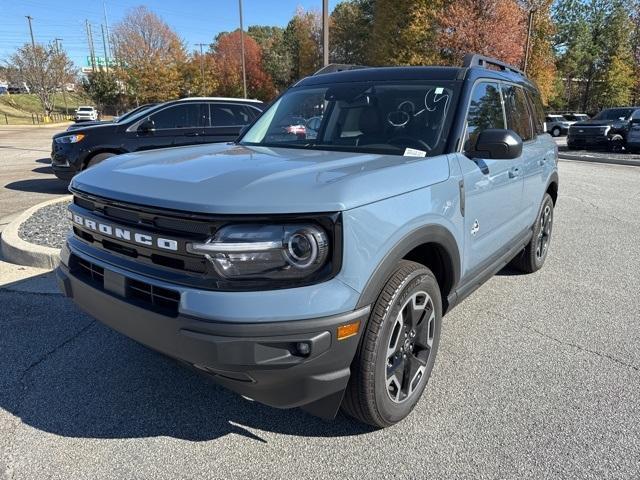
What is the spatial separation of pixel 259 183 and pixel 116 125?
787 cm

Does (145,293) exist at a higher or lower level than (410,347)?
higher

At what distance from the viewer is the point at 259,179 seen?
2.19 metres

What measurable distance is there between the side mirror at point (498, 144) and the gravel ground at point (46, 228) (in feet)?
14.2

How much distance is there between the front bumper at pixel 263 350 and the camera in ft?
6.37

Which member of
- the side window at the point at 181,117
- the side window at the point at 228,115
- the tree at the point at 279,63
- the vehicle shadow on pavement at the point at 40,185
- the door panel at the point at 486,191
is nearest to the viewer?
the door panel at the point at 486,191

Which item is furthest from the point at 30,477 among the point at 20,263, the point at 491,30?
the point at 491,30

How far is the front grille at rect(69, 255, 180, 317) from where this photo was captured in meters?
2.09

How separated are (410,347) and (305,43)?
188ft

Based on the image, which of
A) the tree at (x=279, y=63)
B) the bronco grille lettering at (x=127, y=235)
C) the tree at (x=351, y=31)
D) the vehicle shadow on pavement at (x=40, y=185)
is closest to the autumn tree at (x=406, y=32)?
the tree at (x=351, y=31)

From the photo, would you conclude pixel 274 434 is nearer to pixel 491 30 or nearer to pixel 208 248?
pixel 208 248

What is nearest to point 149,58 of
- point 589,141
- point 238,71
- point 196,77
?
point 196,77

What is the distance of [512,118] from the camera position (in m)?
4.02

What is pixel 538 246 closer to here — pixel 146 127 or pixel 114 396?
pixel 114 396

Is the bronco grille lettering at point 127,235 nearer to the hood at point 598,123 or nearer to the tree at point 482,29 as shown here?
the hood at point 598,123
